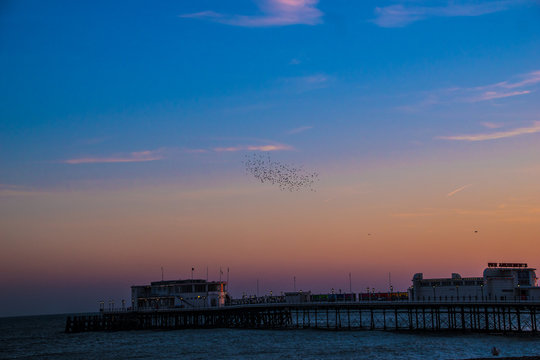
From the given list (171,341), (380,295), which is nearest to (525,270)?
(380,295)

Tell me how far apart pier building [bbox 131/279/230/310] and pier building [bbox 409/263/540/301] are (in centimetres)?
4177

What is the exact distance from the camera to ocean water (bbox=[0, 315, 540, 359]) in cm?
6612

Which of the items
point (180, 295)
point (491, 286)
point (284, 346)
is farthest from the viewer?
point (180, 295)

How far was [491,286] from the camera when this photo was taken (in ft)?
279

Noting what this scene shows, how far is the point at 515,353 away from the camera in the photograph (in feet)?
195

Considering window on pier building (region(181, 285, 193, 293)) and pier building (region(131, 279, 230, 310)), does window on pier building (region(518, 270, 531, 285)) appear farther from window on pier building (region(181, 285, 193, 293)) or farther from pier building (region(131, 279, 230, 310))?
window on pier building (region(181, 285, 193, 293))

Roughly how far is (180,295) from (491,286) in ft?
191

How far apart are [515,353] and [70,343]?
69209 mm

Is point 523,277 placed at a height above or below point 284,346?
above

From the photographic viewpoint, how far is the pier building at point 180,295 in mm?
117812

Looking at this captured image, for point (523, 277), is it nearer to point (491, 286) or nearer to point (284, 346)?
point (491, 286)

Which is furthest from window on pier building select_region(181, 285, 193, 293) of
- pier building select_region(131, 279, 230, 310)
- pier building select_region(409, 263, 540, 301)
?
pier building select_region(409, 263, 540, 301)

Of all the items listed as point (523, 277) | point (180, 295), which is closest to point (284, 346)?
point (523, 277)

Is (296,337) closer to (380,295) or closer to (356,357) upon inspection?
(380,295)
